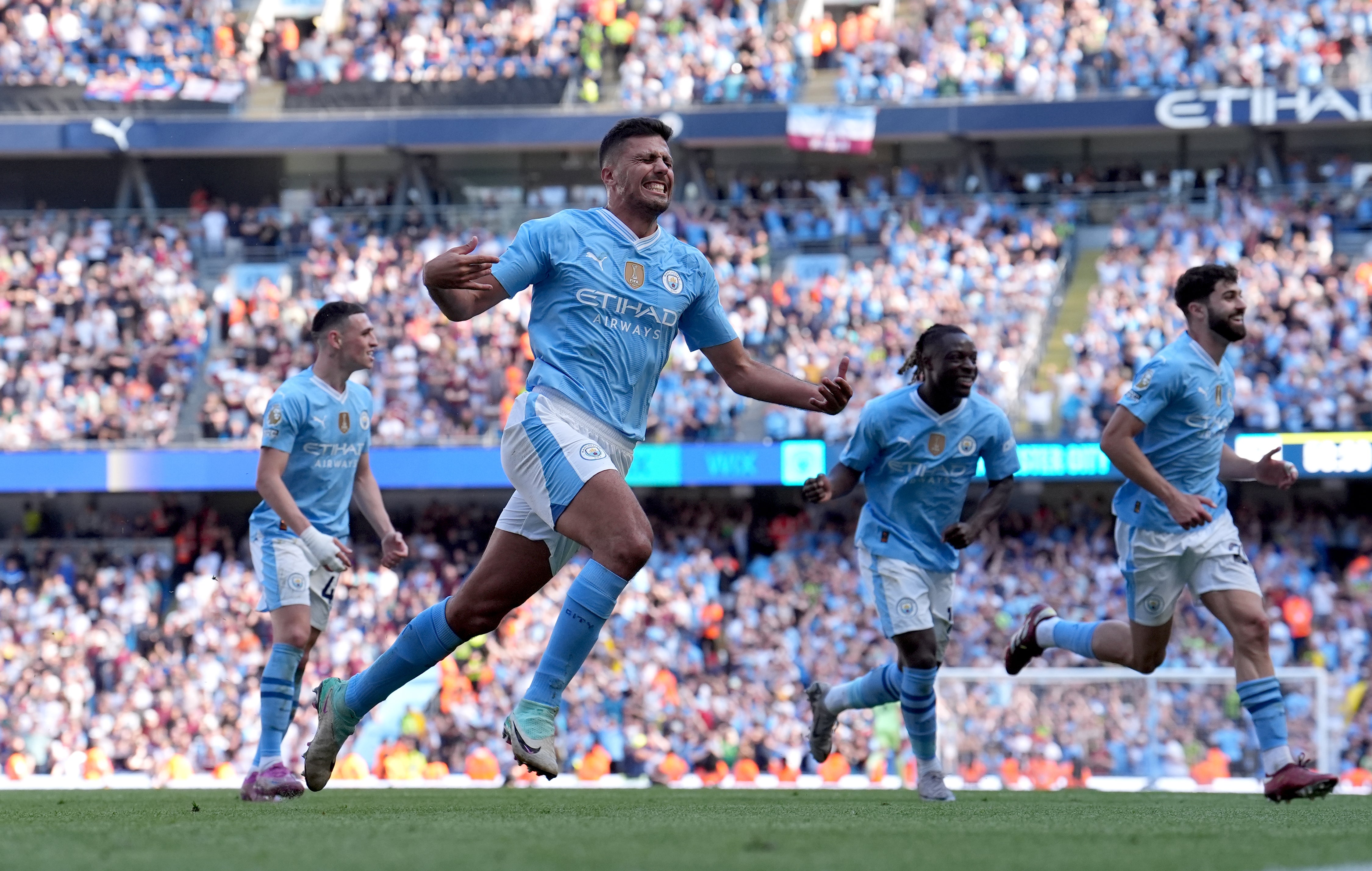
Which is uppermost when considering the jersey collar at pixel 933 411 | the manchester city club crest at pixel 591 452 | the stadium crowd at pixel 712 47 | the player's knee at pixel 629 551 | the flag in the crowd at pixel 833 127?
the stadium crowd at pixel 712 47

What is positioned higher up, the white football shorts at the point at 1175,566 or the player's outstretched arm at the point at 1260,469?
the player's outstretched arm at the point at 1260,469

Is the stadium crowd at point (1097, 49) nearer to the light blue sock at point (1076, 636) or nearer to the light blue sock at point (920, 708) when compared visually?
the light blue sock at point (1076, 636)

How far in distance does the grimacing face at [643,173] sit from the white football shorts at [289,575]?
323cm

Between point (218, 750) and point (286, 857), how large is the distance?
50.7 ft

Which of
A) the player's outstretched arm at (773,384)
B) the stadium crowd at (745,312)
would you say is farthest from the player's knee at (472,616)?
the stadium crowd at (745,312)

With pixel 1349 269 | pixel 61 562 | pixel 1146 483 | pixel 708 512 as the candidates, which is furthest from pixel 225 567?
pixel 1146 483

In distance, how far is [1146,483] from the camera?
7.94m

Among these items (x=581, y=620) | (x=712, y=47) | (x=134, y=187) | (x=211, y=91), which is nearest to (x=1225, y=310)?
(x=581, y=620)

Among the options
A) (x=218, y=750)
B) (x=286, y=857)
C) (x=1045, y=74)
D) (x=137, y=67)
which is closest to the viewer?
(x=286, y=857)

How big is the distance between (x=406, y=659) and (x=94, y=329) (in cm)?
1964

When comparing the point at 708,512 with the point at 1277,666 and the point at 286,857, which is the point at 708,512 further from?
the point at 286,857

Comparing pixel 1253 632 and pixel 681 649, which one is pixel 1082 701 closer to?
pixel 681 649

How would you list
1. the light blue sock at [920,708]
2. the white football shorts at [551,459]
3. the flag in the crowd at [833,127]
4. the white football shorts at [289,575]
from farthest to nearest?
1. the flag in the crowd at [833,127]
2. the light blue sock at [920,708]
3. the white football shorts at [289,575]
4. the white football shorts at [551,459]

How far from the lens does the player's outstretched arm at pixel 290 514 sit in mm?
8484
